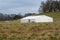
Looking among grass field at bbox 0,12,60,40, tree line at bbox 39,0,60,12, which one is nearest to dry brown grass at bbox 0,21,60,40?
grass field at bbox 0,12,60,40

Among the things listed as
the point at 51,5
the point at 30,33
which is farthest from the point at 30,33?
the point at 51,5

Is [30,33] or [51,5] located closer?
[30,33]

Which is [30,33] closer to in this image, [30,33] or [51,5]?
[30,33]

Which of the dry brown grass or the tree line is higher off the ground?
the dry brown grass

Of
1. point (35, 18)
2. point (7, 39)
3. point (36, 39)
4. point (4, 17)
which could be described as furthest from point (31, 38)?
point (4, 17)

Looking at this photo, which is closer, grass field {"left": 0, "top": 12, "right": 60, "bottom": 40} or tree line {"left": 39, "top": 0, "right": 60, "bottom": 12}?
grass field {"left": 0, "top": 12, "right": 60, "bottom": 40}

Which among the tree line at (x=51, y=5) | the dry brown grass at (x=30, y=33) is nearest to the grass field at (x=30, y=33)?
the dry brown grass at (x=30, y=33)

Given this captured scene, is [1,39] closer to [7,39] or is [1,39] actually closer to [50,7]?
[7,39]

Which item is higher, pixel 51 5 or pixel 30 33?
pixel 30 33

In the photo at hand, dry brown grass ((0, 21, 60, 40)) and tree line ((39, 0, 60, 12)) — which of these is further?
tree line ((39, 0, 60, 12))

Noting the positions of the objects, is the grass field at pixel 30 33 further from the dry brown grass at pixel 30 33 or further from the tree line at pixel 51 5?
the tree line at pixel 51 5

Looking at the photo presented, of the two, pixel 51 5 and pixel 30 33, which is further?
pixel 51 5

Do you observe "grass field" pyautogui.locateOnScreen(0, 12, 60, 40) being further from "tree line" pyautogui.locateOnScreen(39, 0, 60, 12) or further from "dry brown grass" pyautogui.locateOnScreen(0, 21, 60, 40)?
"tree line" pyautogui.locateOnScreen(39, 0, 60, 12)

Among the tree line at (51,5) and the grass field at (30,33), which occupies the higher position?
the grass field at (30,33)
